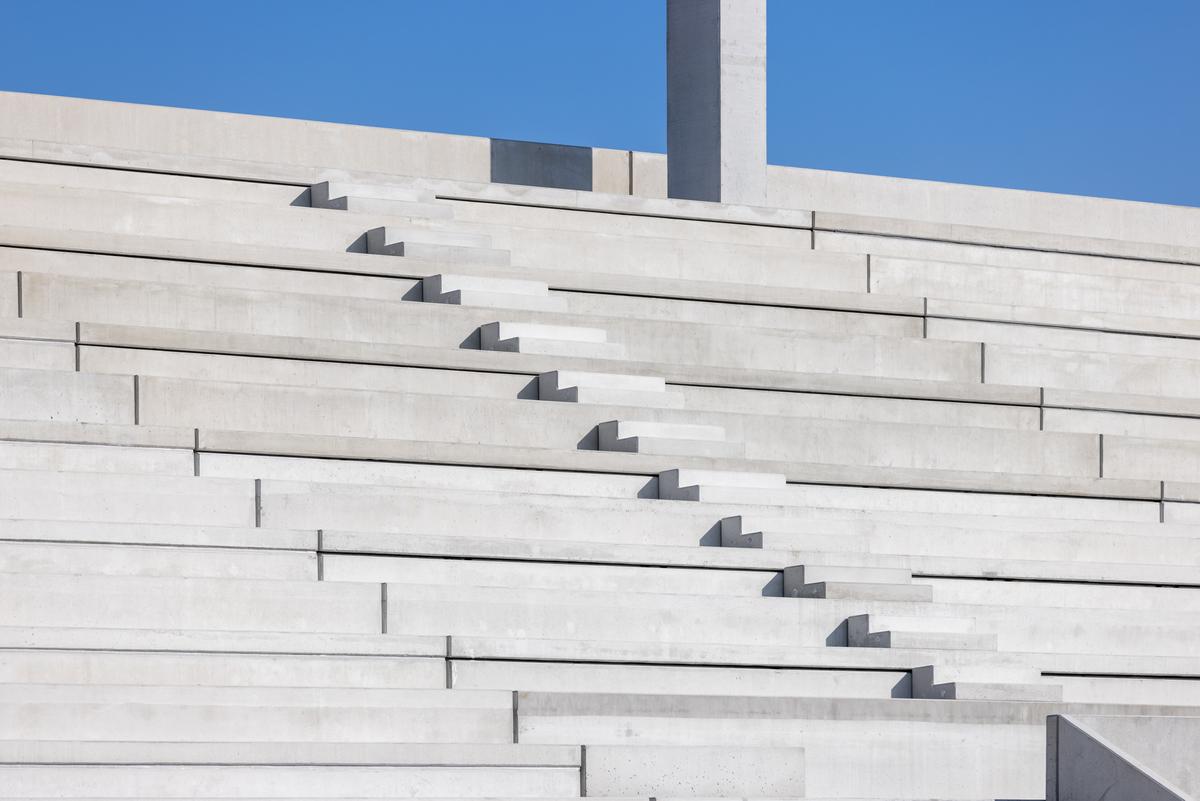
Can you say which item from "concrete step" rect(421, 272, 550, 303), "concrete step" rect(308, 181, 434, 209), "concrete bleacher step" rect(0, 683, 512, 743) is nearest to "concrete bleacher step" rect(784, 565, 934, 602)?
"concrete bleacher step" rect(0, 683, 512, 743)

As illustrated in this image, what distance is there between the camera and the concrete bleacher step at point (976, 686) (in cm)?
677

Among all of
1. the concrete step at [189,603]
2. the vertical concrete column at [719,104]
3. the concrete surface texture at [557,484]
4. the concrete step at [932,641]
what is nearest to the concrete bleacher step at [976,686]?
the concrete surface texture at [557,484]

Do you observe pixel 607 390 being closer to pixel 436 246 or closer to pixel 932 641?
pixel 436 246

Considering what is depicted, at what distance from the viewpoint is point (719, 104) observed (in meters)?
12.3

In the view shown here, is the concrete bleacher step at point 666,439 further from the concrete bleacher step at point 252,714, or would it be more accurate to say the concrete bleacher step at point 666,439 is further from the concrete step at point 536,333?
the concrete bleacher step at point 252,714

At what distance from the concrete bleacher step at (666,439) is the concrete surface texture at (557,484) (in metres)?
0.02

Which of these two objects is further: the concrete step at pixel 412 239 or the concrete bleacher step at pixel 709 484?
the concrete step at pixel 412 239

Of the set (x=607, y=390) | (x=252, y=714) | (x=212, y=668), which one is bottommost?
(x=252, y=714)

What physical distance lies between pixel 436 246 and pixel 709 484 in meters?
2.40

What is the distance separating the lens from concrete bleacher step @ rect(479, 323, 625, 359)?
885cm

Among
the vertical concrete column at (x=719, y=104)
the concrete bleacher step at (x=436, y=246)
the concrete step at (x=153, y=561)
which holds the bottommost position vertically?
the concrete step at (x=153, y=561)

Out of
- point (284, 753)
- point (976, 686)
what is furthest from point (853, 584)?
point (284, 753)

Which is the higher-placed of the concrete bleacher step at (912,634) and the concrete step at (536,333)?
the concrete step at (536,333)

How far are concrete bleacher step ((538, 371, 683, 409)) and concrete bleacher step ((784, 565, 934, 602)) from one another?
1.55 m
